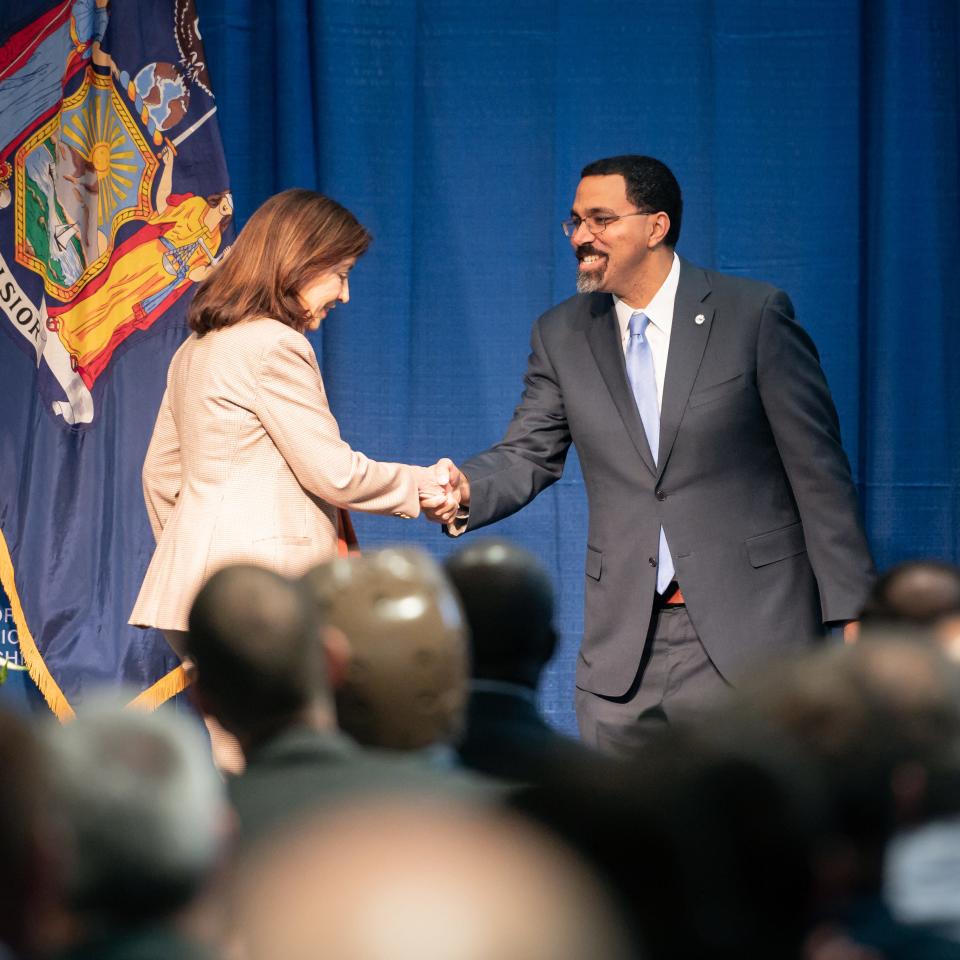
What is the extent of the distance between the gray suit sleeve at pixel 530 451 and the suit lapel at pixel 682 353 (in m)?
0.33

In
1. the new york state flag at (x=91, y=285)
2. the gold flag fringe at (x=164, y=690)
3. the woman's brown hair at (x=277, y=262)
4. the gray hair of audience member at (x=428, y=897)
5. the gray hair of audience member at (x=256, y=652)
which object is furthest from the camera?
the new york state flag at (x=91, y=285)

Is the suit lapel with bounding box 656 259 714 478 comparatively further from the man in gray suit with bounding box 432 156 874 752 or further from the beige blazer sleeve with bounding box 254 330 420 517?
the beige blazer sleeve with bounding box 254 330 420 517

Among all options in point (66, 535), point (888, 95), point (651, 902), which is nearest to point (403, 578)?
point (651, 902)

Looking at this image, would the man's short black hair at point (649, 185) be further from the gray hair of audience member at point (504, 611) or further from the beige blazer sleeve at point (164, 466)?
the gray hair of audience member at point (504, 611)

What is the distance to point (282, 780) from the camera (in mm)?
1264

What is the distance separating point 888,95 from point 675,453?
157 centimetres

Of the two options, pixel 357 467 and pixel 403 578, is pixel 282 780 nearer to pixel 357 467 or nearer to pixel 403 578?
pixel 403 578

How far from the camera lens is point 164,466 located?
326cm

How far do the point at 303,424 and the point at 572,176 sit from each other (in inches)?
60.9

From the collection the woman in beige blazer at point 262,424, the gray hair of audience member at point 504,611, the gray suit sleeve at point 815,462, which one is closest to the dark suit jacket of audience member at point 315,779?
the gray hair of audience member at point 504,611

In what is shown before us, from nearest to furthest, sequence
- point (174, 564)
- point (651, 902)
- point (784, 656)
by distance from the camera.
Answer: point (651, 902)
point (784, 656)
point (174, 564)

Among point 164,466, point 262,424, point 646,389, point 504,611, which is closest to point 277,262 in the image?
point 262,424

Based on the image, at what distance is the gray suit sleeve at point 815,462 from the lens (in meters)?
2.94

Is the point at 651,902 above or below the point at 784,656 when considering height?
below
